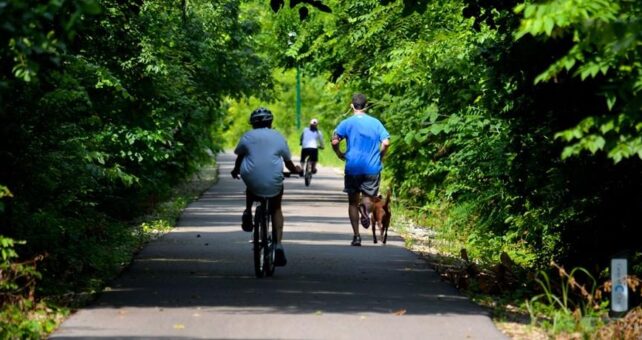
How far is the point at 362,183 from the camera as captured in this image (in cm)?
1927

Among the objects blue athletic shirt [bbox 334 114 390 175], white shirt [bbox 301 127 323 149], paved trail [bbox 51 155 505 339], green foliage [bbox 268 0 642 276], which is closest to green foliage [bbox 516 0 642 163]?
green foliage [bbox 268 0 642 276]

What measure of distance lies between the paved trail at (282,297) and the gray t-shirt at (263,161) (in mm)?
894

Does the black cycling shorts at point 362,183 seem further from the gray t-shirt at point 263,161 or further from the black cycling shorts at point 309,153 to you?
the black cycling shorts at point 309,153

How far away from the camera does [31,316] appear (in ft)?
36.7

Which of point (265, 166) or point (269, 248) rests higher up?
point (265, 166)

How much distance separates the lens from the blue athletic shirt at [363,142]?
1905cm

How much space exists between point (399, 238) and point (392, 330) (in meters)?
10.3

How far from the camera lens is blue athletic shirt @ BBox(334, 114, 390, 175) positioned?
19.0 meters

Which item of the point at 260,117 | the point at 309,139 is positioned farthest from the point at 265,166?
the point at 309,139

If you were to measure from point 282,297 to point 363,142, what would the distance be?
6198 millimetres

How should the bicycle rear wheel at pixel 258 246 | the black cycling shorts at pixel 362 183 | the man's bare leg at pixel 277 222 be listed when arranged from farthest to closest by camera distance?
the black cycling shorts at pixel 362 183 → the man's bare leg at pixel 277 222 → the bicycle rear wheel at pixel 258 246

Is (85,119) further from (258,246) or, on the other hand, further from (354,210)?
(354,210)

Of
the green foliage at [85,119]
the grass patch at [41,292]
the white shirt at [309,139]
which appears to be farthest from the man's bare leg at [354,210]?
the white shirt at [309,139]

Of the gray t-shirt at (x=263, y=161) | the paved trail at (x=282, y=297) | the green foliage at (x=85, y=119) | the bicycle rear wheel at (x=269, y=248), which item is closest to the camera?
the green foliage at (x=85, y=119)
